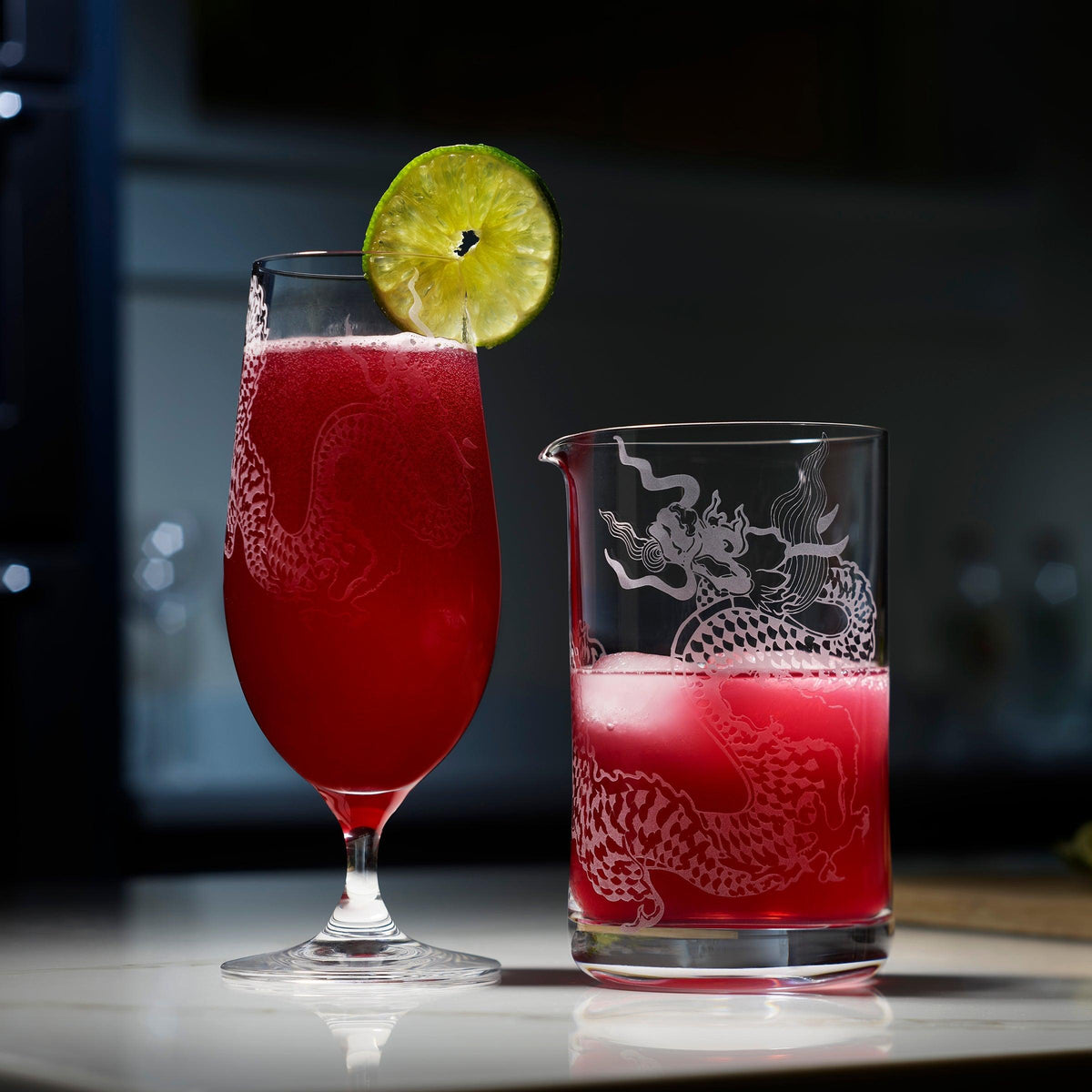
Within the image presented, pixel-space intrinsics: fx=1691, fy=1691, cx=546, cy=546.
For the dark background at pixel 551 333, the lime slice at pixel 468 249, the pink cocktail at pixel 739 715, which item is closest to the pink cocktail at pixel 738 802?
the pink cocktail at pixel 739 715

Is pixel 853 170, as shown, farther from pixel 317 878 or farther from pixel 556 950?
pixel 556 950

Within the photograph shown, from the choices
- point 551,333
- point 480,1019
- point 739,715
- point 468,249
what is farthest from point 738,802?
point 551,333

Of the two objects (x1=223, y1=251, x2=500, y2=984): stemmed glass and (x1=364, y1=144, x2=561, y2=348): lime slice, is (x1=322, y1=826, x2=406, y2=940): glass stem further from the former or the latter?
(x1=364, y1=144, x2=561, y2=348): lime slice

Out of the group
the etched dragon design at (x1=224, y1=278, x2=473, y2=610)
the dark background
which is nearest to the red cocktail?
the etched dragon design at (x1=224, y1=278, x2=473, y2=610)

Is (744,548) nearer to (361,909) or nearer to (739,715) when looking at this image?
(739,715)

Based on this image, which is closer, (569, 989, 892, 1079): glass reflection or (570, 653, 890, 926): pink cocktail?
(569, 989, 892, 1079): glass reflection

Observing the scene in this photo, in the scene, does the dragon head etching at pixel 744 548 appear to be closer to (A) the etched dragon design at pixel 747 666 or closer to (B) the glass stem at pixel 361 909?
(A) the etched dragon design at pixel 747 666

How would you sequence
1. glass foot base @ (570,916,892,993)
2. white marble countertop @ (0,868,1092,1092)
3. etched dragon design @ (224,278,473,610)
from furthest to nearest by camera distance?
etched dragon design @ (224,278,473,610) < glass foot base @ (570,916,892,993) < white marble countertop @ (0,868,1092,1092)
